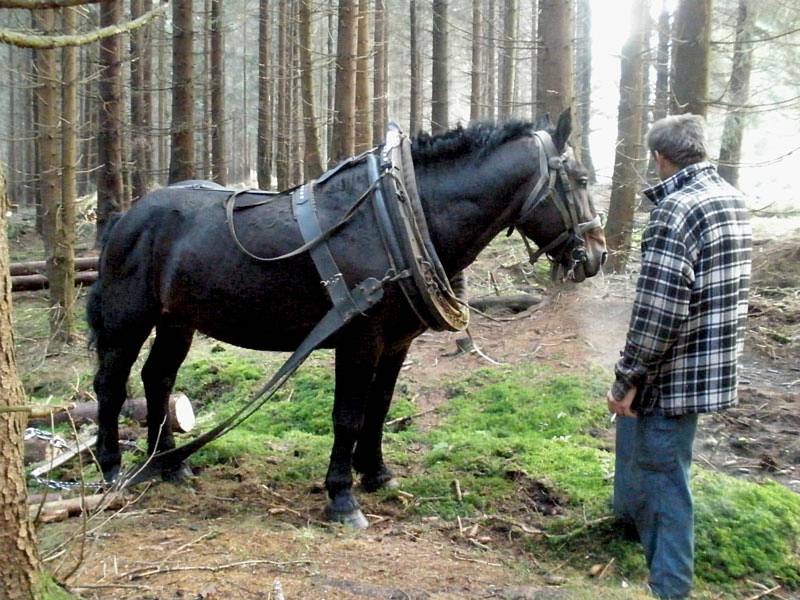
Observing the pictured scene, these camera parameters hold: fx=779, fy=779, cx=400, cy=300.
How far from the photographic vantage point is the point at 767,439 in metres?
5.95

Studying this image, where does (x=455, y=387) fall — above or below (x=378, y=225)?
below

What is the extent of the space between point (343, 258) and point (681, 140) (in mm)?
1963

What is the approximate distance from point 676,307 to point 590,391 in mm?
3365

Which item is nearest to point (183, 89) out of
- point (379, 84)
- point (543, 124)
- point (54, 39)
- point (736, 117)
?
point (543, 124)

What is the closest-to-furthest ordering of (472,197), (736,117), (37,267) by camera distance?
(472,197) < (37,267) < (736,117)

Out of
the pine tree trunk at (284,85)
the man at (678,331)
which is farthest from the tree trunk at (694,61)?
the pine tree trunk at (284,85)

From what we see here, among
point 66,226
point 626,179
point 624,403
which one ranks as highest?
point 626,179

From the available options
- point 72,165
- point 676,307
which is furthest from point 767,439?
point 72,165

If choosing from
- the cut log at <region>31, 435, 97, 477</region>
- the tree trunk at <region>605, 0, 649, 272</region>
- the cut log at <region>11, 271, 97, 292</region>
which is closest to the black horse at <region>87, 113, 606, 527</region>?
the cut log at <region>31, 435, 97, 477</region>

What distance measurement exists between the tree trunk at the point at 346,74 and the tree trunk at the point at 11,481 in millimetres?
8845

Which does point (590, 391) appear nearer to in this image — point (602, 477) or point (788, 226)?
point (602, 477)

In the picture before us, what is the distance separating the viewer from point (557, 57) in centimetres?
870

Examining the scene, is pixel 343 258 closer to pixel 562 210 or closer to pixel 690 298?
pixel 562 210

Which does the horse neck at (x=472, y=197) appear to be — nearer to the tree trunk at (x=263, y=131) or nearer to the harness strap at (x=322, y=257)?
the harness strap at (x=322, y=257)
